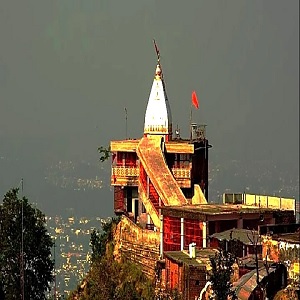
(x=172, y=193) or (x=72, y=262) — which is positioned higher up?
(x=172, y=193)

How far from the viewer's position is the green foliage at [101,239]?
141ft

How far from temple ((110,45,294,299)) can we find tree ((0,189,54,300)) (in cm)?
423

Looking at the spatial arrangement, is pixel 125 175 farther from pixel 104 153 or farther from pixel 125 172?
pixel 104 153

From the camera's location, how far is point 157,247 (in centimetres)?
3522

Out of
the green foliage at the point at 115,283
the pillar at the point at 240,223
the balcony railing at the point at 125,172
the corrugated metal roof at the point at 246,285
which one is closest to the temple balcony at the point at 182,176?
the balcony railing at the point at 125,172

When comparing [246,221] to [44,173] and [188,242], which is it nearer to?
[188,242]

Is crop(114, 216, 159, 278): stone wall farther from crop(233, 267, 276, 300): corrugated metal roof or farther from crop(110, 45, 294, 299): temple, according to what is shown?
crop(233, 267, 276, 300): corrugated metal roof

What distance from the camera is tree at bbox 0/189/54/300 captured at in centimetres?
4181

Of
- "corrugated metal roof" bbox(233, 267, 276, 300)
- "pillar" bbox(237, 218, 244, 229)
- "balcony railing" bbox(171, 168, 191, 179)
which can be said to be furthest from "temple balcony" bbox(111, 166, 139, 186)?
"corrugated metal roof" bbox(233, 267, 276, 300)

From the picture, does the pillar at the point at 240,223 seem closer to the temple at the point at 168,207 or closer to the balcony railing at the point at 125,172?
the temple at the point at 168,207

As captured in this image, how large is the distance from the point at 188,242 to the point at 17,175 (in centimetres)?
2634

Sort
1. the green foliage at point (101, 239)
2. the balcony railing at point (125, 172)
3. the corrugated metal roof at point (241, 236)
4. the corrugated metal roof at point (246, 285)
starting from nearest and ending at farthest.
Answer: the corrugated metal roof at point (246, 285) < the corrugated metal roof at point (241, 236) < the balcony railing at point (125, 172) < the green foliage at point (101, 239)

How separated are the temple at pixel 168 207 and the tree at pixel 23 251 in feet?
13.9

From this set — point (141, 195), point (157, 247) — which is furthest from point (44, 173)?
point (157, 247)
